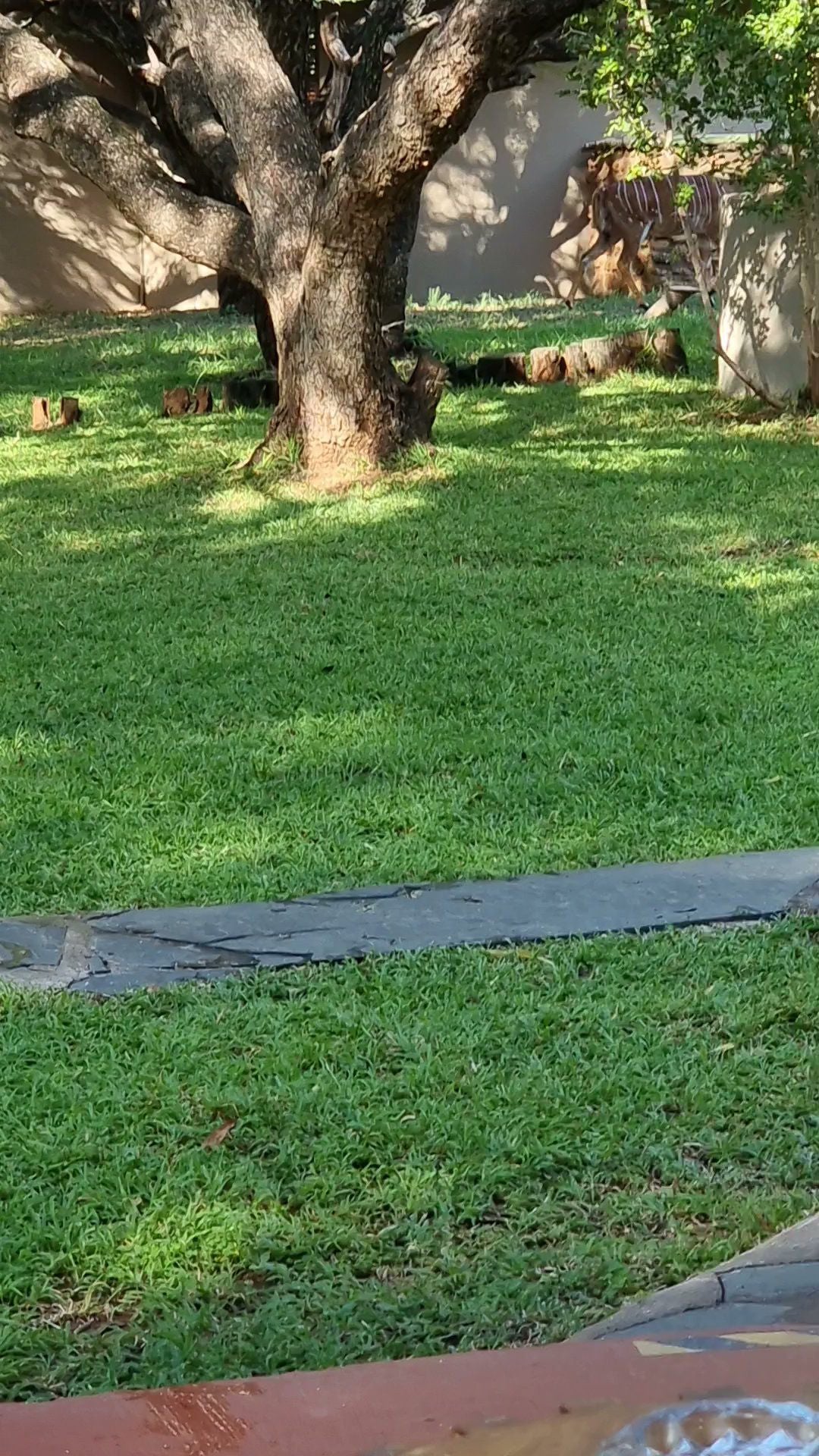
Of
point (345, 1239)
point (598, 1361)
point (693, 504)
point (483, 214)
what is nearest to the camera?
point (598, 1361)

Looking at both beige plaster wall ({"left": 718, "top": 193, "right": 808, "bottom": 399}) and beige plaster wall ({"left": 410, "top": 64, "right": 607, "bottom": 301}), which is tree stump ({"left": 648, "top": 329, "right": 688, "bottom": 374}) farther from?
beige plaster wall ({"left": 410, "top": 64, "right": 607, "bottom": 301})

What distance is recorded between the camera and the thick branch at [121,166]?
887 centimetres

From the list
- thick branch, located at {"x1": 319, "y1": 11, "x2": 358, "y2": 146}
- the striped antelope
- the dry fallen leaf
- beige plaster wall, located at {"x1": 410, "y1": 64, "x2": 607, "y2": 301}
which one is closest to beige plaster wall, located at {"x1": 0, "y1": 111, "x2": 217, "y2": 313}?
beige plaster wall, located at {"x1": 410, "y1": 64, "x2": 607, "y2": 301}

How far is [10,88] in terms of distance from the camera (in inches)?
376

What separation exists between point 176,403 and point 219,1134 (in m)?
8.39

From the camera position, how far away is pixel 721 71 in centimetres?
869

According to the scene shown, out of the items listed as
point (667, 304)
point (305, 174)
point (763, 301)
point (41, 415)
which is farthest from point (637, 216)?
point (305, 174)

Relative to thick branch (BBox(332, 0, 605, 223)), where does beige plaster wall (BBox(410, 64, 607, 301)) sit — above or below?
above

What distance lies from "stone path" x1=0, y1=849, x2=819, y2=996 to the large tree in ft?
15.2

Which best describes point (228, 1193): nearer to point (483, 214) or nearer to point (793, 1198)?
point (793, 1198)

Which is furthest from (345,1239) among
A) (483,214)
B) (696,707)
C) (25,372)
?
(483,214)

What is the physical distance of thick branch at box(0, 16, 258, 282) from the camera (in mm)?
8867

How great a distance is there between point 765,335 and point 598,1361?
31.9 feet

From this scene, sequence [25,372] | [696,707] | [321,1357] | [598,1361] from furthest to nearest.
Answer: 1. [25,372]
2. [696,707]
3. [321,1357]
4. [598,1361]
